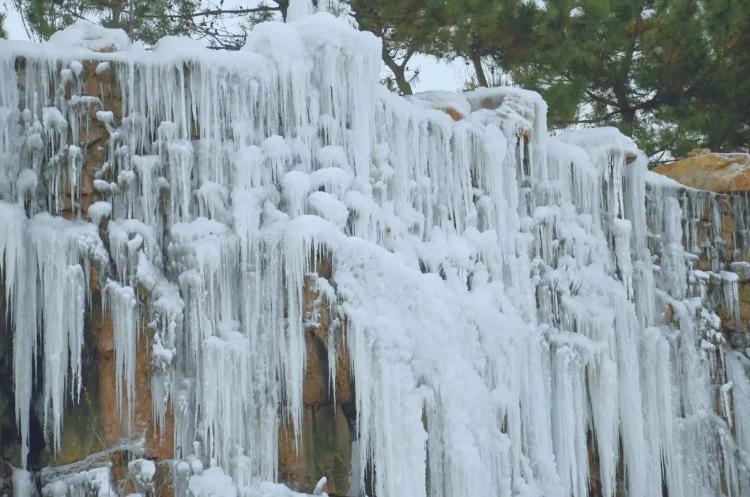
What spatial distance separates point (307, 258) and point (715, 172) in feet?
15.4

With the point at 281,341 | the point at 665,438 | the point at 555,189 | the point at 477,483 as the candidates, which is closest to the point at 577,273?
the point at 555,189

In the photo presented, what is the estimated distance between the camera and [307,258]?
7023 millimetres

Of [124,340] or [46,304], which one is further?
[124,340]

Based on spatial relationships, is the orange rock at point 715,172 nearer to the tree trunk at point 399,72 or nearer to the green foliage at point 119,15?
the tree trunk at point 399,72

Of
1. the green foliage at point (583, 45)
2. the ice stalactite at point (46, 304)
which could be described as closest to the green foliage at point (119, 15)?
the green foliage at point (583, 45)

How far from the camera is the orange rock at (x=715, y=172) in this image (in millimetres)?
10305

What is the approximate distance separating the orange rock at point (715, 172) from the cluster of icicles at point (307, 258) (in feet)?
6.61

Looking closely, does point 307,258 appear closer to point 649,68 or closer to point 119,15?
point 119,15

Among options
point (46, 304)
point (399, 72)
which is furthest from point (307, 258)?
point (399, 72)

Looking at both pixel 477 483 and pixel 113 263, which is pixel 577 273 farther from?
pixel 113 263

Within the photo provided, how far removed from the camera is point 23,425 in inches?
254

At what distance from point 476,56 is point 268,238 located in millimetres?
5187

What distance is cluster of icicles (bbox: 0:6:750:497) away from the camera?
6.72 meters

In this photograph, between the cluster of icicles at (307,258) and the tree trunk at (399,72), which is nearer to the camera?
the cluster of icicles at (307,258)
